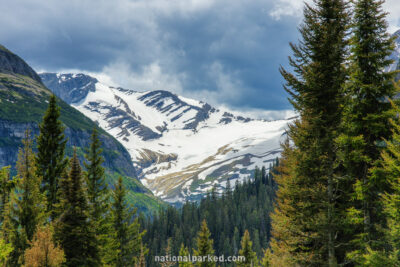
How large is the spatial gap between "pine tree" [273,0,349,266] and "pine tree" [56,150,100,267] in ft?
40.3

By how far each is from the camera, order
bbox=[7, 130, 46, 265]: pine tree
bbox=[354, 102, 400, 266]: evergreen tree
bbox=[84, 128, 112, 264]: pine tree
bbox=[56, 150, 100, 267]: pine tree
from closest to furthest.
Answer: bbox=[354, 102, 400, 266]: evergreen tree < bbox=[56, 150, 100, 267]: pine tree < bbox=[7, 130, 46, 265]: pine tree < bbox=[84, 128, 112, 264]: pine tree

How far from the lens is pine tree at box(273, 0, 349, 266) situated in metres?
14.9

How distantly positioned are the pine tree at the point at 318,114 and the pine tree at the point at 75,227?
1227 centimetres

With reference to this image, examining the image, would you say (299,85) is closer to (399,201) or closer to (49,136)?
(399,201)

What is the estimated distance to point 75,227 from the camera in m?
19.0

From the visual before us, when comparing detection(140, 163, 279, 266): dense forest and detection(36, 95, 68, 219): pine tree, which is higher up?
detection(36, 95, 68, 219): pine tree

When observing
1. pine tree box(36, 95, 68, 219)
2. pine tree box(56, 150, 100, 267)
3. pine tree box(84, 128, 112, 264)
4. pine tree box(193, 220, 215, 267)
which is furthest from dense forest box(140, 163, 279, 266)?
pine tree box(56, 150, 100, 267)

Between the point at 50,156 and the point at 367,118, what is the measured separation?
2331 centimetres

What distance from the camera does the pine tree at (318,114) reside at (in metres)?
14.9

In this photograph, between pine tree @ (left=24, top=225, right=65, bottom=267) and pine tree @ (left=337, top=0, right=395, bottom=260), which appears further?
pine tree @ (left=337, top=0, right=395, bottom=260)

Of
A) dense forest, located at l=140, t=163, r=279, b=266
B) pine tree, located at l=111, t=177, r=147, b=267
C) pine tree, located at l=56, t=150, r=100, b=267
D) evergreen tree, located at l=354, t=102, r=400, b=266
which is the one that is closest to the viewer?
evergreen tree, located at l=354, t=102, r=400, b=266

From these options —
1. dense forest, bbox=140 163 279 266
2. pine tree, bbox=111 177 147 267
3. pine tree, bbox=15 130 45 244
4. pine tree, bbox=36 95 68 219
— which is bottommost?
dense forest, bbox=140 163 279 266

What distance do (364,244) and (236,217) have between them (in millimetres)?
136309

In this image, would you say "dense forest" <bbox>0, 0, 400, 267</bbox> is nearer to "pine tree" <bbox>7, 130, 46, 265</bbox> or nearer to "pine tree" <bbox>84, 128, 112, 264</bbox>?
"pine tree" <bbox>7, 130, 46, 265</bbox>
